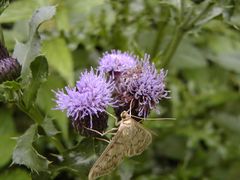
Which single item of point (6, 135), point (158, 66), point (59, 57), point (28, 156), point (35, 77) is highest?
point (35, 77)

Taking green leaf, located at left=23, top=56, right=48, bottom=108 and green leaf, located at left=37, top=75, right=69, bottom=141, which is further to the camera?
green leaf, located at left=37, top=75, right=69, bottom=141

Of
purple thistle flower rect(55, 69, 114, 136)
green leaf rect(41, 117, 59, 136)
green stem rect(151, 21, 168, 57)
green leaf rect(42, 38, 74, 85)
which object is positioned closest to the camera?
purple thistle flower rect(55, 69, 114, 136)

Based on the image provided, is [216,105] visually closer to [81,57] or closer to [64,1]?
[81,57]

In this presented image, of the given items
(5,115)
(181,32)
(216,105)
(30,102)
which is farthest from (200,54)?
(30,102)

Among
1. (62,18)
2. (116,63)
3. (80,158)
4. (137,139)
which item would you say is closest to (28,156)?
(80,158)

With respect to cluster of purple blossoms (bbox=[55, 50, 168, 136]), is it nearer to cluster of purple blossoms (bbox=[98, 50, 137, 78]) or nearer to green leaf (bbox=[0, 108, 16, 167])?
cluster of purple blossoms (bbox=[98, 50, 137, 78])

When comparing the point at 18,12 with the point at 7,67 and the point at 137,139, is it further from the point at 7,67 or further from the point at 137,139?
the point at 137,139

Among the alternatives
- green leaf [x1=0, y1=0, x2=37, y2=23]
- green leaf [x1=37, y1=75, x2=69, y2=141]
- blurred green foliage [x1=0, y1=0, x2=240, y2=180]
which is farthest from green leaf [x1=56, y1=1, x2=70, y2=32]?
green leaf [x1=37, y1=75, x2=69, y2=141]

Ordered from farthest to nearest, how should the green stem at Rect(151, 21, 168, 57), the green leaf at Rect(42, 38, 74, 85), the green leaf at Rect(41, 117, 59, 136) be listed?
the green stem at Rect(151, 21, 168, 57) < the green leaf at Rect(42, 38, 74, 85) < the green leaf at Rect(41, 117, 59, 136)
